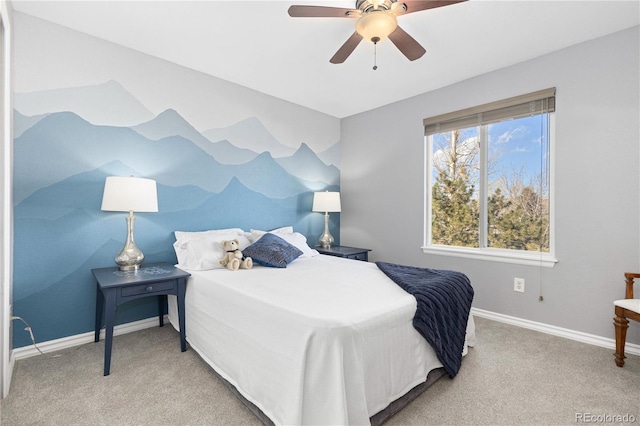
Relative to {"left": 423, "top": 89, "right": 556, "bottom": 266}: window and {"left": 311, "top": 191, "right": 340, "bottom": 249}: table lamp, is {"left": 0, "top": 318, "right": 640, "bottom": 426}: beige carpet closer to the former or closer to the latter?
{"left": 423, "top": 89, "right": 556, "bottom": 266}: window

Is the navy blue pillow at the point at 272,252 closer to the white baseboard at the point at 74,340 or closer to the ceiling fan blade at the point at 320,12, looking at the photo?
the white baseboard at the point at 74,340

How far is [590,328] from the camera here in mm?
2539

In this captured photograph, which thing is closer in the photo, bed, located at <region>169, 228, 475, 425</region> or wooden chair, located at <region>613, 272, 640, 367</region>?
bed, located at <region>169, 228, 475, 425</region>

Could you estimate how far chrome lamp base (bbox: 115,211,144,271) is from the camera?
244 centimetres

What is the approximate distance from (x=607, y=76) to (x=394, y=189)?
2148 mm

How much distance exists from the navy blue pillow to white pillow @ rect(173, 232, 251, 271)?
0.86ft

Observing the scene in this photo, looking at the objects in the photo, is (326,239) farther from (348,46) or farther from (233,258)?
(348,46)

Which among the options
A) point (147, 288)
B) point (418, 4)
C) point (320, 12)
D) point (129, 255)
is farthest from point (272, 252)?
point (418, 4)

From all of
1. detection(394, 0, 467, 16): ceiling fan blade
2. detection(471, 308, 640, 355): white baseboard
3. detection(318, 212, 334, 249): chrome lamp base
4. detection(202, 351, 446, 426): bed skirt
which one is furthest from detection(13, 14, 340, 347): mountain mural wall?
detection(471, 308, 640, 355): white baseboard

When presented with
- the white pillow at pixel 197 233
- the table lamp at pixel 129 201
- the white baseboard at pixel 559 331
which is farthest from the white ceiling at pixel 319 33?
the white baseboard at pixel 559 331

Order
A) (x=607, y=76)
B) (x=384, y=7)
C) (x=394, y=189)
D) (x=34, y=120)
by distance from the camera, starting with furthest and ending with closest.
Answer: (x=394, y=189) → (x=607, y=76) → (x=34, y=120) → (x=384, y=7)

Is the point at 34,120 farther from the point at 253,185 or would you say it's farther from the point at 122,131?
the point at 253,185

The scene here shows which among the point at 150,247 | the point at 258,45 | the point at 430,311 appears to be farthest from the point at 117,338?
the point at 258,45

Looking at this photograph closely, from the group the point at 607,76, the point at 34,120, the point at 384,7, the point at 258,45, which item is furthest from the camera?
the point at 258,45
